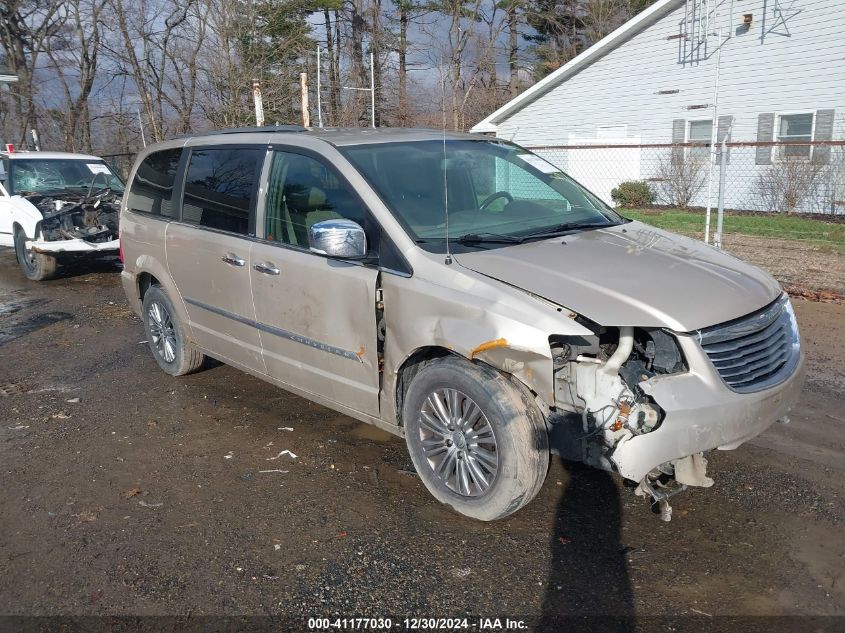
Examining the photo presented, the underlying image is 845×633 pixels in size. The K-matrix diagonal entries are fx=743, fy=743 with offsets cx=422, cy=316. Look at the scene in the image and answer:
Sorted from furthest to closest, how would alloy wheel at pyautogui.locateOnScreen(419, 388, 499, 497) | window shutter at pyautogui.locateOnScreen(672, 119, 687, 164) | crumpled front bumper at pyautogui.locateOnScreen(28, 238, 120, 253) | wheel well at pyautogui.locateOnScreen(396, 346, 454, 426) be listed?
window shutter at pyautogui.locateOnScreen(672, 119, 687, 164)
crumpled front bumper at pyautogui.locateOnScreen(28, 238, 120, 253)
wheel well at pyautogui.locateOnScreen(396, 346, 454, 426)
alloy wheel at pyautogui.locateOnScreen(419, 388, 499, 497)

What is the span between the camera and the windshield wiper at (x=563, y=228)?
412cm

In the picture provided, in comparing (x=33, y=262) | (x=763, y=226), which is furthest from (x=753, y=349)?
(x=763, y=226)

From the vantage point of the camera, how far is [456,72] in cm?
3284

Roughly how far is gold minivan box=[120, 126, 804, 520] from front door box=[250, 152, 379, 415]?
0.01 metres

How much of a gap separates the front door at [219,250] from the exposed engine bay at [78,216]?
20.6 feet

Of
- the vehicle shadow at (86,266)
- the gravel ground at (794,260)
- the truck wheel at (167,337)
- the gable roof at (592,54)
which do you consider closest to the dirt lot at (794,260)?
the gravel ground at (794,260)

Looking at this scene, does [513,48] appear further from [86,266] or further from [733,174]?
[86,266]

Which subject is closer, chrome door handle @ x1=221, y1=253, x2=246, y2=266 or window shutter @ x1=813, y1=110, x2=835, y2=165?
chrome door handle @ x1=221, y1=253, x2=246, y2=266

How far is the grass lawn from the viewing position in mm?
12375

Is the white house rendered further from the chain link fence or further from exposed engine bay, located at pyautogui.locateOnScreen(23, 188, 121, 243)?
exposed engine bay, located at pyautogui.locateOnScreen(23, 188, 121, 243)

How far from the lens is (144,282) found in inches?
244

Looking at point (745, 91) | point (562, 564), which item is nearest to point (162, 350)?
point (562, 564)

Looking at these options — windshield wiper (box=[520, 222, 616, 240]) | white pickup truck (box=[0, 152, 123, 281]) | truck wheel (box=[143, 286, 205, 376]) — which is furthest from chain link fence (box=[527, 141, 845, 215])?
windshield wiper (box=[520, 222, 616, 240])

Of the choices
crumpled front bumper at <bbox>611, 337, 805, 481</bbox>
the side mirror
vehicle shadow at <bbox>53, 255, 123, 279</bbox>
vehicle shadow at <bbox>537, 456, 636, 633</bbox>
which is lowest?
vehicle shadow at <bbox>53, 255, 123, 279</bbox>
